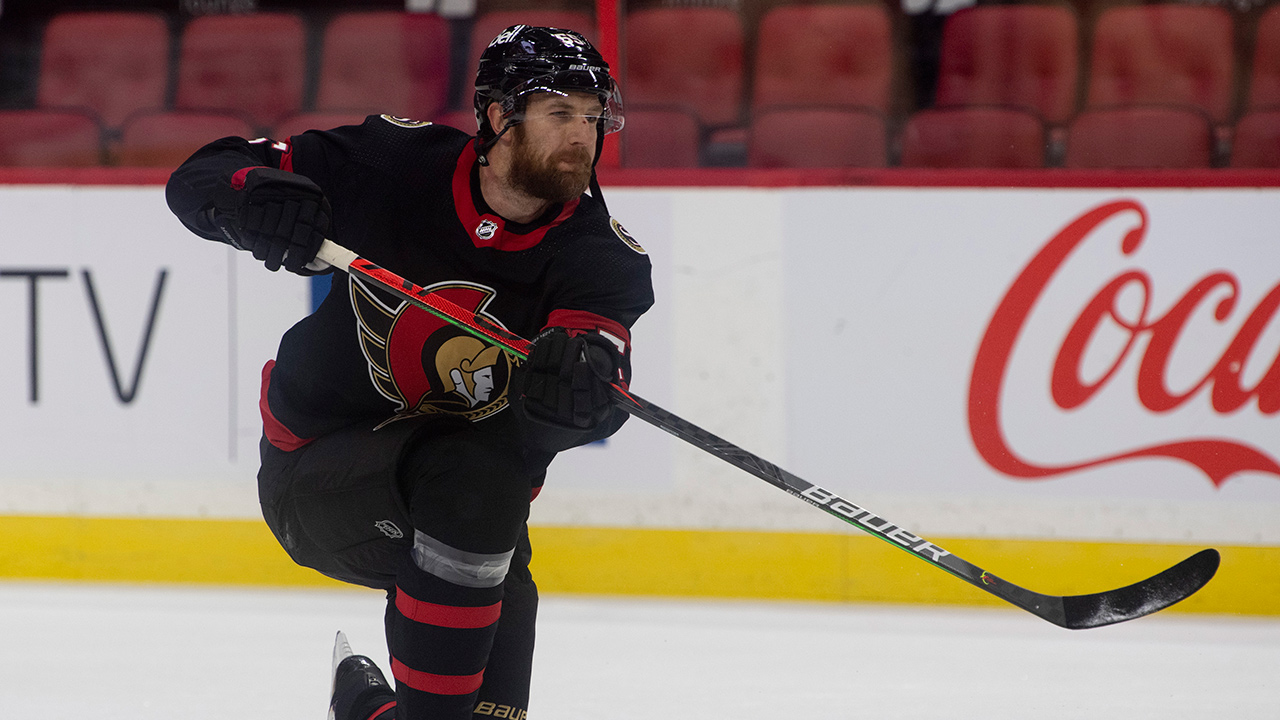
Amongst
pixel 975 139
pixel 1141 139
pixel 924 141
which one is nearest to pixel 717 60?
pixel 924 141

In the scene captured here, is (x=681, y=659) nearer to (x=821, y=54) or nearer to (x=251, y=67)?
(x=821, y=54)

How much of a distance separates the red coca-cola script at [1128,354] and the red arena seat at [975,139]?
227mm

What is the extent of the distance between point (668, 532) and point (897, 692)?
817 mm

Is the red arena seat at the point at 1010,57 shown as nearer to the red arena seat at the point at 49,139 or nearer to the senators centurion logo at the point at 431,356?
the senators centurion logo at the point at 431,356

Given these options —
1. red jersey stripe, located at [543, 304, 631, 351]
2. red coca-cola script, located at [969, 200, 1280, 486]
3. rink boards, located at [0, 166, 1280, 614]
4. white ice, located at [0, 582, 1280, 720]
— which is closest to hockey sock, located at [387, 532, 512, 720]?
red jersey stripe, located at [543, 304, 631, 351]

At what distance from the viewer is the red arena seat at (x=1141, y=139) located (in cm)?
283

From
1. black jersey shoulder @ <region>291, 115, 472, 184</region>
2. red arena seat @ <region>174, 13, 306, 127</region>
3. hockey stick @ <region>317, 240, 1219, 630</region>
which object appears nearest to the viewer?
hockey stick @ <region>317, 240, 1219, 630</region>

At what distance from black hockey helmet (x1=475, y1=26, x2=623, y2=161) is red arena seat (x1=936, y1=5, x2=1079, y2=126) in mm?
1662

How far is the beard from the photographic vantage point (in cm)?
150

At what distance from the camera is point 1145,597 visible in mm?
1664

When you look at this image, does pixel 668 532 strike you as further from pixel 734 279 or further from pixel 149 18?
pixel 149 18

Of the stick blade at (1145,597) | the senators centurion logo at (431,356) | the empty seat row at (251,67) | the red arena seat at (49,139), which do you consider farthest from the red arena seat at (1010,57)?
the red arena seat at (49,139)

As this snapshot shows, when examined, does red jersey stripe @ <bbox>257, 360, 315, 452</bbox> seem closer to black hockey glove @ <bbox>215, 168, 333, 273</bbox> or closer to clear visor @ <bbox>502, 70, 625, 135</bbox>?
black hockey glove @ <bbox>215, 168, 333, 273</bbox>

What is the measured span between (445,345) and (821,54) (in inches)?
73.3
